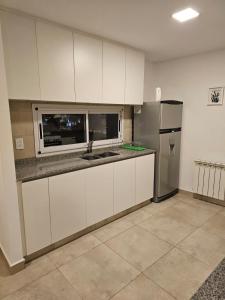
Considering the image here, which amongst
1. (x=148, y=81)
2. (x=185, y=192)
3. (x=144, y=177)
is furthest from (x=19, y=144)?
(x=185, y=192)

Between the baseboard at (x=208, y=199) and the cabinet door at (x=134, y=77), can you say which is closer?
the cabinet door at (x=134, y=77)

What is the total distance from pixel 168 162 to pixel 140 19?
83.0 inches

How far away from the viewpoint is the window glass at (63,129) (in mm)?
2534

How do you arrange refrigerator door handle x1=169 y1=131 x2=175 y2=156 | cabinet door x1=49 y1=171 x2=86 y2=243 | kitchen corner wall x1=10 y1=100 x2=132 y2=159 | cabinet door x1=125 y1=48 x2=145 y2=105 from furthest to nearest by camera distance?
refrigerator door handle x1=169 y1=131 x2=175 y2=156, cabinet door x1=125 y1=48 x2=145 y2=105, kitchen corner wall x1=10 y1=100 x2=132 y2=159, cabinet door x1=49 y1=171 x2=86 y2=243

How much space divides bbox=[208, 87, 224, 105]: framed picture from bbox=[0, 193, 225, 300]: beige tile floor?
1740mm

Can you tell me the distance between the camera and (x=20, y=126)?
2.28m

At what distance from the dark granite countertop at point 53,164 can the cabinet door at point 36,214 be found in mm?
75

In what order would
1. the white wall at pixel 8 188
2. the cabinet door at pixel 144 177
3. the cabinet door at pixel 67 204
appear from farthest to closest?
the cabinet door at pixel 144 177
the cabinet door at pixel 67 204
the white wall at pixel 8 188

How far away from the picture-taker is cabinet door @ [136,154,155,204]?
299cm

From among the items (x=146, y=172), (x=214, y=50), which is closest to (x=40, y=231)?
(x=146, y=172)

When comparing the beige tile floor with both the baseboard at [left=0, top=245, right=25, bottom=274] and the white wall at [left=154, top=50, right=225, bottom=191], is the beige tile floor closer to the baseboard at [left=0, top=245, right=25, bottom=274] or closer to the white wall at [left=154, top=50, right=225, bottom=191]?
the baseboard at [left=0, top=245, right=25, bottom=274]

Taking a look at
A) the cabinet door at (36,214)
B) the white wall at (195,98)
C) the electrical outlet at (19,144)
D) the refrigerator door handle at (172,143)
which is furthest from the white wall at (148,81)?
the cabinet door at (36,214)

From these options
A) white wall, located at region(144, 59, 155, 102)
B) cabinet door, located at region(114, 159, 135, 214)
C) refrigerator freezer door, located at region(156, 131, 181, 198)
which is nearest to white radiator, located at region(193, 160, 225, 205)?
refrigerator freezer door, located at region(156, 131, 181, 198)

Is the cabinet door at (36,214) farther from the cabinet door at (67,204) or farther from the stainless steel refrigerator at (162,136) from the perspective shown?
the stainless steel refrigerator at (162,136)
